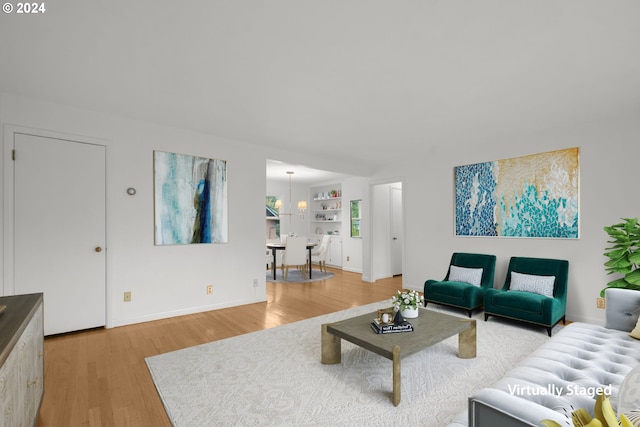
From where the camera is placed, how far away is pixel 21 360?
144 cm

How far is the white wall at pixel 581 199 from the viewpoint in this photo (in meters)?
3.55

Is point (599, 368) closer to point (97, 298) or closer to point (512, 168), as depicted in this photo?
point (512, 168)

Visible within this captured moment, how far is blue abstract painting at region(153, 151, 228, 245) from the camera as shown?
3934 millimetres

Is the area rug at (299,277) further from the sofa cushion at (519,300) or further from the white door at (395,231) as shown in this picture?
the sofa cushion at (519,300)

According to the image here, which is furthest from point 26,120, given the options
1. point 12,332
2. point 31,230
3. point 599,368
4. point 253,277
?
point 599,368

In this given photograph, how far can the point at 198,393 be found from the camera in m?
2.23

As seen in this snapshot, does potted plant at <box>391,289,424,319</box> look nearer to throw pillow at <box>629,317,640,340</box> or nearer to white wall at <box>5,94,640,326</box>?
throw pillow at <box>629,317,640,340</box>

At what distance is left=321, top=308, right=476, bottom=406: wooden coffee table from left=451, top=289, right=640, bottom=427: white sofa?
585mm

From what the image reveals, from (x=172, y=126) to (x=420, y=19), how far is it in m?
3.25

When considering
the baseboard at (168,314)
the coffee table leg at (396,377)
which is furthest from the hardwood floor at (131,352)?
the coffee table leg at (396,377)

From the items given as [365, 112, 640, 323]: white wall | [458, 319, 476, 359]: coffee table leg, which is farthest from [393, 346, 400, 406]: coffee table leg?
[365, 112, 640, 323]: white wall

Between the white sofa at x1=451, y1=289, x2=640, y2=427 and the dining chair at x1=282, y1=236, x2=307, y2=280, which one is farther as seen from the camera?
the dining chair at x1=282, y1=236, x2=307, y2=280

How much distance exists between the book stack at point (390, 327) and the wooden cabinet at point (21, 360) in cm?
210

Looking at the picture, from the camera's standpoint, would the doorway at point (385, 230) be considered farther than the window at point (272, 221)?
No
